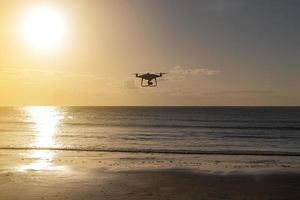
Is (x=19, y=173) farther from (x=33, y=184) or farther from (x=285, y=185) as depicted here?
(x=285, y=185)

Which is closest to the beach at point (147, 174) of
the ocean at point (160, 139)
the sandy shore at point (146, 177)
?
the sandy shore at point (146, 177)

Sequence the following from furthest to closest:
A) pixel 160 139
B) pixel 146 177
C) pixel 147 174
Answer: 1. pixel 160 139
2. pixel 147 174
3. pixel 146 177

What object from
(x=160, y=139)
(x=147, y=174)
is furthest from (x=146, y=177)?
(x=160, y=139)

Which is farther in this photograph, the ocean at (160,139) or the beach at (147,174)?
the ocean at (160,139)

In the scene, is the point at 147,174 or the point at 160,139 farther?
the point at 160,139

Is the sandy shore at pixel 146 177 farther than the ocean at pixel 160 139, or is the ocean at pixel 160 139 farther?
the ocean at pixel 160 139

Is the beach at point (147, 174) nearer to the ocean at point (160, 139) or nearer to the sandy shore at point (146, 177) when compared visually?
the sandy shore at point (146, 177)

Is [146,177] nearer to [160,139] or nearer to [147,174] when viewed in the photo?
[147,174]

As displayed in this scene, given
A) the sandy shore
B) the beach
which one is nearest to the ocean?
the beach

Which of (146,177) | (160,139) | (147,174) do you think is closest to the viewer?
(146,177)
